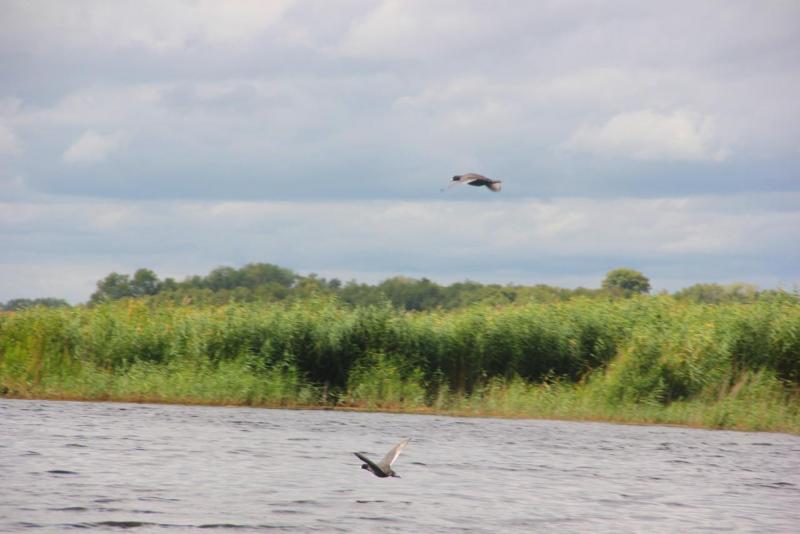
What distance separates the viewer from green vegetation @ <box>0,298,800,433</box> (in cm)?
3080

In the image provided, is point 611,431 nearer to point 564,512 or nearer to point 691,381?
point 691,381

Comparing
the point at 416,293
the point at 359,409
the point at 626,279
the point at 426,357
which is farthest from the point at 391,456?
the point at 626,279

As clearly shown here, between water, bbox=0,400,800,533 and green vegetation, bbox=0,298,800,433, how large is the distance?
1.12m

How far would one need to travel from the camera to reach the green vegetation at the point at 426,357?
30797mm

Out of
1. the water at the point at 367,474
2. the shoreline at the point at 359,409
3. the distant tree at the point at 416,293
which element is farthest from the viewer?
the distant tree at the point at 416,293

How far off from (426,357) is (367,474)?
11855 millimetres

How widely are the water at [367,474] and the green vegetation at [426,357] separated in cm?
112

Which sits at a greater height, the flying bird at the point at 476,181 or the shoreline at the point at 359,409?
the flying bird at the point at 476,181

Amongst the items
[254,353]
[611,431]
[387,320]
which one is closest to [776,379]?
[611,431]

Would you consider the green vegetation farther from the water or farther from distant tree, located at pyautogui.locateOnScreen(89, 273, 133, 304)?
distant tree, located at pyautogui.locateOnScreen(89, 273, 133, 304)

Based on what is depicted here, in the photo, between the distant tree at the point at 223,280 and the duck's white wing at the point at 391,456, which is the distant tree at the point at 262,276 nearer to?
the distant tree at the point at 223,280

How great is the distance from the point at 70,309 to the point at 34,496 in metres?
18.1

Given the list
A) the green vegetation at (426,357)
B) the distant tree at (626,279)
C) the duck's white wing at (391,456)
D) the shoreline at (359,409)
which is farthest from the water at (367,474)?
the distant tree at (626,279)

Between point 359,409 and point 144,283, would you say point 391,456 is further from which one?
point 144,283
